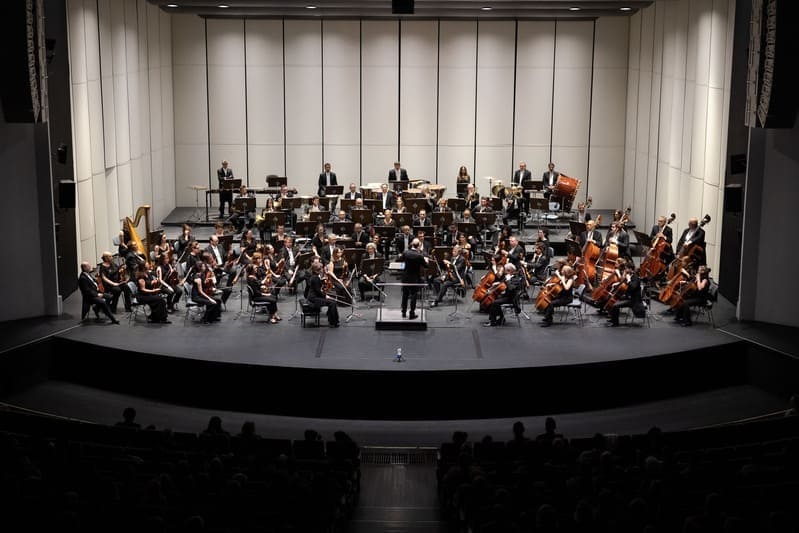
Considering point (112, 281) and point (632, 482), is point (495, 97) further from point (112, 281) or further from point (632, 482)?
point (632, 482)

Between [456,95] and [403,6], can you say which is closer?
[403,6]

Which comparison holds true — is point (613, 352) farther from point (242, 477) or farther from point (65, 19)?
point (65, 19)

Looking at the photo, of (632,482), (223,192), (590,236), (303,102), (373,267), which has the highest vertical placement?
(303,102)

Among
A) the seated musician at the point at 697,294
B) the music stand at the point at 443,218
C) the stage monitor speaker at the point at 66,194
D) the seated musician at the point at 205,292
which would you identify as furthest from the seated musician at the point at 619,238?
the stage monitor speaker at the point at 66,194

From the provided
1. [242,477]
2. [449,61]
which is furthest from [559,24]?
[242,477]

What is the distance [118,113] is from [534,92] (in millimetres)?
9998

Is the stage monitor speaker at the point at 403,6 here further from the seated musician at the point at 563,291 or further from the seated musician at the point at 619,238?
the seated musician at the point at 619,238

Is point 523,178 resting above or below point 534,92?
below

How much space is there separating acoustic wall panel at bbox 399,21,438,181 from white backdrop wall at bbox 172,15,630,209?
0.08 feet

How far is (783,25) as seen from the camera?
1420cm

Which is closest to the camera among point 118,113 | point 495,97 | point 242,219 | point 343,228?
point 343,228

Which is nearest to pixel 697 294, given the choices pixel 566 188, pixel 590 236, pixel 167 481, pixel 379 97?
pixel 590 236

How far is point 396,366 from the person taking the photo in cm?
1406

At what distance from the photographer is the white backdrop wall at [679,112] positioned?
59.2 ft
